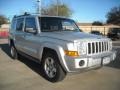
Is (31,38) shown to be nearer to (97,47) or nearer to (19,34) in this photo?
(19,34)

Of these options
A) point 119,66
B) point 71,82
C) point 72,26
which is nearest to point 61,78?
point 71,82

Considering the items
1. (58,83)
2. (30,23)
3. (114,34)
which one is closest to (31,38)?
(30,23)

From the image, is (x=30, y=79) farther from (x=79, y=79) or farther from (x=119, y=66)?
(x=119, y=66)

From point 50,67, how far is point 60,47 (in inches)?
36.3

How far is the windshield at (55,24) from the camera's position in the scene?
21.9 feet

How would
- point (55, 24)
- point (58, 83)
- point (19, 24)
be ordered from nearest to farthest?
point (58, 83), point (55, 24), point (19, 24)

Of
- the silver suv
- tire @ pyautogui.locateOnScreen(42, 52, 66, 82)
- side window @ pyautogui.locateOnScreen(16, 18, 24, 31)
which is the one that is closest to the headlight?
the silver suv

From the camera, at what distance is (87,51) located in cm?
522

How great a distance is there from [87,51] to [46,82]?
1.49 m

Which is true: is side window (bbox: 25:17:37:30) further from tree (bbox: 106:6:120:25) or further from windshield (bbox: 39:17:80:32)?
tree (bbox: 106:6:120:25)

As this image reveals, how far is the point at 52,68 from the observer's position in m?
5.85

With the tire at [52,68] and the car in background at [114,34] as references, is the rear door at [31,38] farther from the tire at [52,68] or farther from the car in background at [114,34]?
the car in background at [114,34]

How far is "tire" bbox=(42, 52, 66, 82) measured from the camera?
5.49 meters

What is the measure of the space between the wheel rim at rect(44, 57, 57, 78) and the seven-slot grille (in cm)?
112
